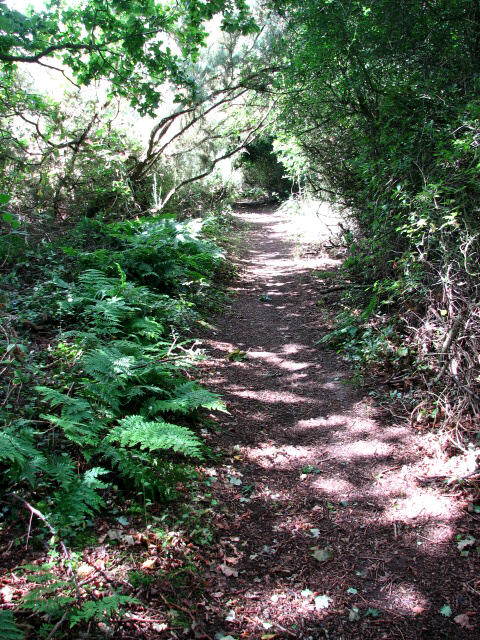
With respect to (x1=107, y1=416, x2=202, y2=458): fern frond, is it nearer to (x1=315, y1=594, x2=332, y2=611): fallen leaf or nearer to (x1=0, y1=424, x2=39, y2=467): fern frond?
(x1=0, y1=424, x2=39, y2=467): fern frond

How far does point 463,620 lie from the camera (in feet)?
7.35

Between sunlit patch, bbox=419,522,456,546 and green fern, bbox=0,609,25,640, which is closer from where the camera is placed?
green fern, bbox=0,609,25,640

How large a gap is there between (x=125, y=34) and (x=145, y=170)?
5.20m

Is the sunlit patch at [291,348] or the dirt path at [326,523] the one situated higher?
the sunlit patch at [291,348]

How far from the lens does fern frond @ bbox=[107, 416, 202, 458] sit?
277 cm

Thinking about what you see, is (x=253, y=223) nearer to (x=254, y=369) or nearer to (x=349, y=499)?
(x=254, y=369)

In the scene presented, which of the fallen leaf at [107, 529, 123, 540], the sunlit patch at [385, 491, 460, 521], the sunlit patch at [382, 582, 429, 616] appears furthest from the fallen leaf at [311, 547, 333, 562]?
the fallen leaf at [107, 529, 123, 540]

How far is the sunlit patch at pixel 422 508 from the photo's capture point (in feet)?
9.77

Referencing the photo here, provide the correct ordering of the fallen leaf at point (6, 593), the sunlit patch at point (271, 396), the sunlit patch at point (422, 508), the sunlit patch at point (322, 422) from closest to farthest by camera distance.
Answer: the fallen leaf at point (6, 593) → the sunlit patch at point (422, 508) → the sunlit patch at point (322, 422) → the sunlit patch at point (271, 396)

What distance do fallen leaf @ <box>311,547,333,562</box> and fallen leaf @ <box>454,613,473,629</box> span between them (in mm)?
780

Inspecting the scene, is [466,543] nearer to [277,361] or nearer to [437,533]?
[437,533]

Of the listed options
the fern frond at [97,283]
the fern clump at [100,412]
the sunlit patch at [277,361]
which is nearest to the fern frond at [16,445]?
the fern clump at [100,412]

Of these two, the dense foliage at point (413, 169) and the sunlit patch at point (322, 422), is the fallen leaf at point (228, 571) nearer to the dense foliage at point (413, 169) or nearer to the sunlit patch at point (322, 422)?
the sunlit patch at point (322, 422)

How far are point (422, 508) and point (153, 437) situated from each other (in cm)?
206
